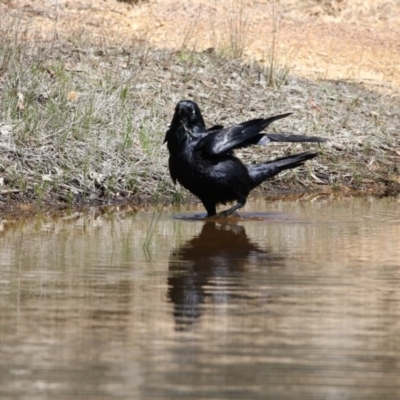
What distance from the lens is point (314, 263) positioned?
7.25 meters

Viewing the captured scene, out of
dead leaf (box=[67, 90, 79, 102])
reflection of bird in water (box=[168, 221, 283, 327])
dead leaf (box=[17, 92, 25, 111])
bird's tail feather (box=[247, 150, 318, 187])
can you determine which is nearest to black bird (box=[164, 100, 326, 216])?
bird's tail feather (box=[247, 150, 318, 187])

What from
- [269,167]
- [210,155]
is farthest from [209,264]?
[269,167]

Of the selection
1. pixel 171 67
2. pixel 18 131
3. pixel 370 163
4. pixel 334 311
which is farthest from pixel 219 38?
pixel 334 311

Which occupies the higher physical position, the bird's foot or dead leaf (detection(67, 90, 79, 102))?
dead leaf (detection(67, 90, 79, 102))

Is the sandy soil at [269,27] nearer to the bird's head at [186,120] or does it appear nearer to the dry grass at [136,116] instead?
the dry grass at [136,116]

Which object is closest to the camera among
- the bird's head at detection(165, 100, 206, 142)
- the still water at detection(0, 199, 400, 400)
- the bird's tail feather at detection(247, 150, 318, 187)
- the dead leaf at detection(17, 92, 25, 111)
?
the still water at detection(0, 199, 400, 400)

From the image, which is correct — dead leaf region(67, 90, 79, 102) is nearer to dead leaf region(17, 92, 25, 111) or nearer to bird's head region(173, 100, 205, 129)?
dead leaf region(17, 92, 25, 111)

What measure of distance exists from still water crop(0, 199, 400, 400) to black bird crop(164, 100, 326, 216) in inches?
17.8

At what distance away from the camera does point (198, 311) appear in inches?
228

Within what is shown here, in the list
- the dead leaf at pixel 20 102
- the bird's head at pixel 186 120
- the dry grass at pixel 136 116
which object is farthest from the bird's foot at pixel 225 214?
the dead leaf at pixel 20 102

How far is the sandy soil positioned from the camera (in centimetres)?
1667

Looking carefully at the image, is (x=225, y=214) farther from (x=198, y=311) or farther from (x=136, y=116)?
(x=198, y=311)

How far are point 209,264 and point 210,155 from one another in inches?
88.5

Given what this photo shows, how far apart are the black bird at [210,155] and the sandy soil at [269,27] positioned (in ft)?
19.2
